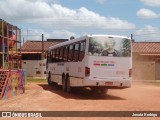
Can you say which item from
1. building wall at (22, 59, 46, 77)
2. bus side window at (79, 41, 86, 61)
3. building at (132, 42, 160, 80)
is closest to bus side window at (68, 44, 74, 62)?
bus side window at (79, 41, 86, 61)

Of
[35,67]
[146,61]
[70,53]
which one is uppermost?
[70,53]

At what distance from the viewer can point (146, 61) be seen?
49219mm

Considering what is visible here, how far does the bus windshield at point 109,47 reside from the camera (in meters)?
19.5

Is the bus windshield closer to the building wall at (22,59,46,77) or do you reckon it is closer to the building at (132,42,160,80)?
the building at (132,42,160,80)

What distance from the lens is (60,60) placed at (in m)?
25.7

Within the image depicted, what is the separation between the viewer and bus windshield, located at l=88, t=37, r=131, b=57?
19516 mm

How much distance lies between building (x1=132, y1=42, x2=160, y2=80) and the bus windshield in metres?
25.3

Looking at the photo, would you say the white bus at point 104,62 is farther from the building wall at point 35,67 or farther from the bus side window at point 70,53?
the building wall at point 35,67

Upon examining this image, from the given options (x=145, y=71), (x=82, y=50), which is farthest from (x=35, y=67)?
(x=82, y=50)

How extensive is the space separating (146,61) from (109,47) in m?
30.3

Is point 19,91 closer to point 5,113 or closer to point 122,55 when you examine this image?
point 122,55

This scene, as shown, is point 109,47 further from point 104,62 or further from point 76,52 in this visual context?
point 76,52

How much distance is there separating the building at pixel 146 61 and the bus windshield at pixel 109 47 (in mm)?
25263

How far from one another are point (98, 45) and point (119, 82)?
215 centimetres
